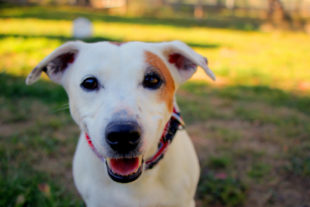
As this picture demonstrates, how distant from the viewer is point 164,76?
6.18 ft

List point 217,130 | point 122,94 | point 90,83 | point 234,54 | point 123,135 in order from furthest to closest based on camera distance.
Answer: point 234,54, point 217,130, point 90,83, point 122,94, point 123,135

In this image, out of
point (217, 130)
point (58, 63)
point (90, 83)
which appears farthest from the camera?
point (217, 130)

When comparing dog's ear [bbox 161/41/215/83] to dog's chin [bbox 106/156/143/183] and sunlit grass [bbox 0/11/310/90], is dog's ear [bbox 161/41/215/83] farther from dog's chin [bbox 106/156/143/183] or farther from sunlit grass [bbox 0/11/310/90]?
sunlit grass [bbox 0/11/310/90]

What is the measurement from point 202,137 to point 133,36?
22.6 ft

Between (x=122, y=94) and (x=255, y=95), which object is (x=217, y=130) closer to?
(x=255, y=95)

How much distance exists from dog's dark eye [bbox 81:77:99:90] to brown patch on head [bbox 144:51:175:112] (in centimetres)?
35

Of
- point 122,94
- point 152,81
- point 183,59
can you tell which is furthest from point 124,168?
point 183,59

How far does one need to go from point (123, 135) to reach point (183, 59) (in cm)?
93

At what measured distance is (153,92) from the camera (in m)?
1.79

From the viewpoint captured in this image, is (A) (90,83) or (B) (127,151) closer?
(B) (127,151)

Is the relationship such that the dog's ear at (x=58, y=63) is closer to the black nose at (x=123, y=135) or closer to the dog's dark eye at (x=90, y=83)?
the dog's dark eye at (x=90, y=83)

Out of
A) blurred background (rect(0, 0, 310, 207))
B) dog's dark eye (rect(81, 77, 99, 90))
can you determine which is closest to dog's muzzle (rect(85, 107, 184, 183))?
dog's dark eye (rect(81, 77, 99, 90))

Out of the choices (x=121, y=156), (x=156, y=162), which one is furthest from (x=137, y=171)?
(x=156, y=162)

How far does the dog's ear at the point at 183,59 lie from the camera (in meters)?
1.95
